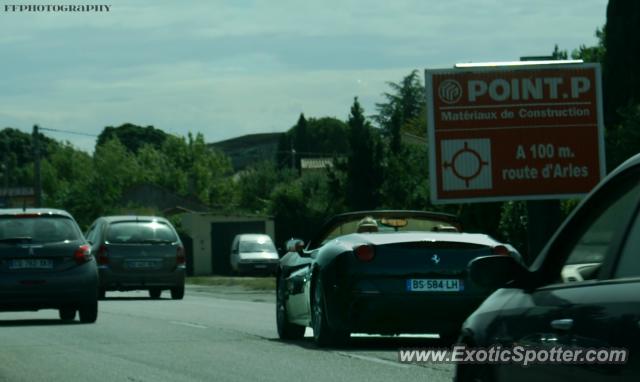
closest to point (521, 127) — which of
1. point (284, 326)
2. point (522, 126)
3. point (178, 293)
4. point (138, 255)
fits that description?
point (522, 126)

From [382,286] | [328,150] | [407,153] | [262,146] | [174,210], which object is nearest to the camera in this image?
[382,286]

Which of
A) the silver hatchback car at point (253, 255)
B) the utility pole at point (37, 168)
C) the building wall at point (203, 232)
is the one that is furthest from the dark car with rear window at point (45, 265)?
the utility pole at point (37, 168)

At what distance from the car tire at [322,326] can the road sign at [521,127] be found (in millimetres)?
16976

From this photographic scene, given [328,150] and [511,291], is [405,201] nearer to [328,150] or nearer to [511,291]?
[511,291]

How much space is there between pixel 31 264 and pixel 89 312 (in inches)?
36.9

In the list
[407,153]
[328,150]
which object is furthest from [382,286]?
[328,150]

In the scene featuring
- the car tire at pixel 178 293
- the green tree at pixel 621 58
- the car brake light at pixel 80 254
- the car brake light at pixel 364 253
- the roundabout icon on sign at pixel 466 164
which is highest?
the green tree at pixel 621 58

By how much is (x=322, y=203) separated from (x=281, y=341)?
180 ft

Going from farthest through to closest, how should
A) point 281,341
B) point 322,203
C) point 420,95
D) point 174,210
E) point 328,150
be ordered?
point 328,150 < point 420,95 < point 174,210 < point 322,203 < point 281,341

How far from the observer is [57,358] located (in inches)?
519

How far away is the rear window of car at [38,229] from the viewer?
18719mm

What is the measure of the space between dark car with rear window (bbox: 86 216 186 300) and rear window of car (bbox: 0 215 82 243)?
356 inches

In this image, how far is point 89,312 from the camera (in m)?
18.8

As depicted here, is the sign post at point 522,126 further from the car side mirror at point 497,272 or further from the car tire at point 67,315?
the car side mirror at point 497,272
